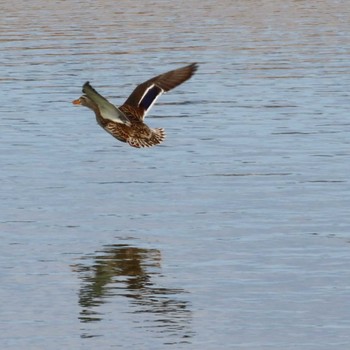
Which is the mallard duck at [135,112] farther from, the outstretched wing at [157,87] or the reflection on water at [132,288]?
the reflection on water at [132,288]

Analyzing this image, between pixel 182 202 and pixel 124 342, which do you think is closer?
pixel 124 342

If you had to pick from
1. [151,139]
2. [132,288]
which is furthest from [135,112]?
[132,288]

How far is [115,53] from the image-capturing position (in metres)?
45.2

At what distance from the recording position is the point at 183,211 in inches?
798

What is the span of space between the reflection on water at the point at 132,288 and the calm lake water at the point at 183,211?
0.02 meters

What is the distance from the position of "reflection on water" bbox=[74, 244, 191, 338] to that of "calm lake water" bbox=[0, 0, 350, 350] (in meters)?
0.02

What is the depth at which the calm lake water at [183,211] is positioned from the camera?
14.7m

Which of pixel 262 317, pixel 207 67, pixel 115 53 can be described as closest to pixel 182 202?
pixel 262 317

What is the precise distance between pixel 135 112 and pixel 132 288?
16.1 feet

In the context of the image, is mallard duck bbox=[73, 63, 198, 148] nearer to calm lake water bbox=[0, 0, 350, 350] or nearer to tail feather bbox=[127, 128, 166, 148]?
tail feather bbox=[127, 128, 166, 148]

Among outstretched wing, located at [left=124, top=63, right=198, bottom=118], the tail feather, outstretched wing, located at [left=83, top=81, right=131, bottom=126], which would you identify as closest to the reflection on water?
outstretched wing, located at [left=83, top=81, right=131, bottom=126]

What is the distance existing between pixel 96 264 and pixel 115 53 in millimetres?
28299

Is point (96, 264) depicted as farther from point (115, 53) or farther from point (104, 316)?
point (115, 53)

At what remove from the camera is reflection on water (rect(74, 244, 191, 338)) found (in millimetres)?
14836
